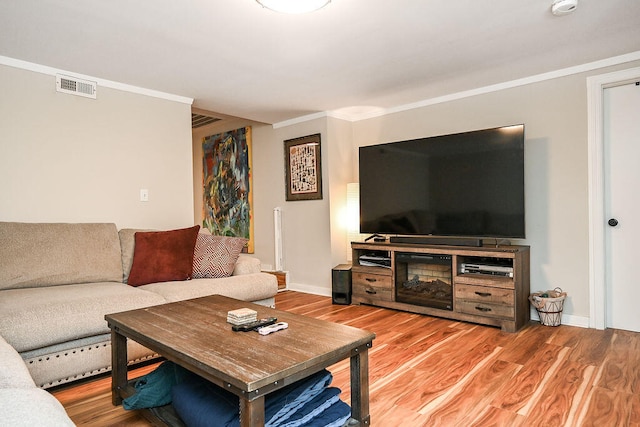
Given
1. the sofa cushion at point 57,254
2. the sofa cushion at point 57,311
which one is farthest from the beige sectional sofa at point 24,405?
the sofa cushion at point 57,254

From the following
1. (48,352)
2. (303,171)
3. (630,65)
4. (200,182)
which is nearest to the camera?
(48,352)

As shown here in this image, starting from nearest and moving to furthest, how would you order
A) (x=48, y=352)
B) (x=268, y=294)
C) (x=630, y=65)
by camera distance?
(x=48, y=352) → (x=630, y=65) → (x=268, y=294)

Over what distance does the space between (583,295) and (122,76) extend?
13.9 feet

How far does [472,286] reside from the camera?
3312mm

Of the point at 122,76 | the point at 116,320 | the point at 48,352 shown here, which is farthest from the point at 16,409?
the point at 122,76

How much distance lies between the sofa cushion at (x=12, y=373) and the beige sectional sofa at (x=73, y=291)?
72 cm

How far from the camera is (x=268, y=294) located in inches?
126

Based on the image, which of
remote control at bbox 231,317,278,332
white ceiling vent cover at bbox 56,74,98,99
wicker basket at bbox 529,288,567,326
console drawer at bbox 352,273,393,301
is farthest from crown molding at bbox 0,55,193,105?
wicker basket at bbox 529,288,567,326

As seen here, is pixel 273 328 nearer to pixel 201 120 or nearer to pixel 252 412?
pixel 252 412

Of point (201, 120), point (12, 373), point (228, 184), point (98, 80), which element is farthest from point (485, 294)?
point (201, 120)

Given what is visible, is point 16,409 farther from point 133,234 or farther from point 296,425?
point 133,234

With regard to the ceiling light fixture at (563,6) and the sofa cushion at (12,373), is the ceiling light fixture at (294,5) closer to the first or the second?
the ceiling light fixture at (563,6)

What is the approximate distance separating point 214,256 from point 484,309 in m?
2.28

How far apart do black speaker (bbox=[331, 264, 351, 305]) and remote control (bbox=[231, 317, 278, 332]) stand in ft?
7.73
